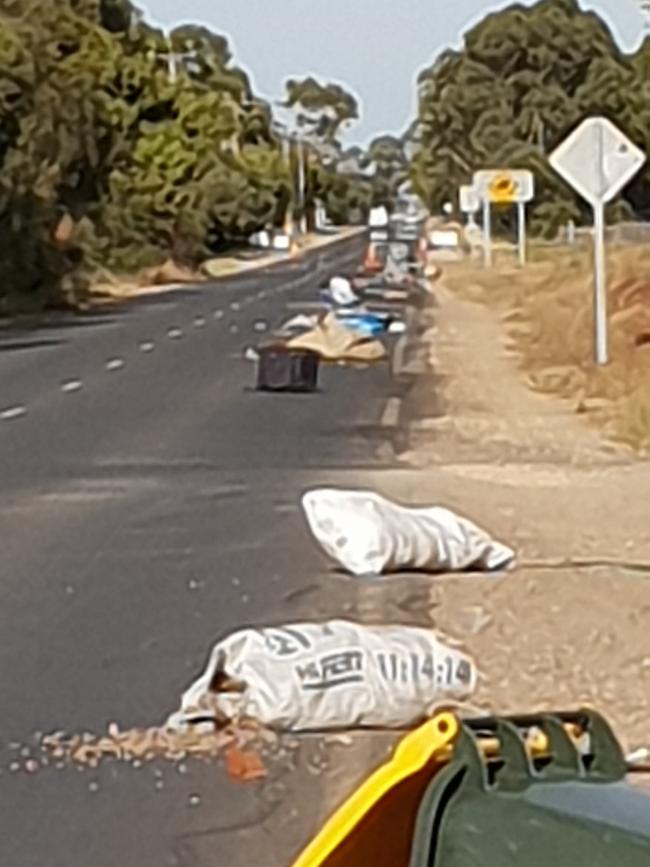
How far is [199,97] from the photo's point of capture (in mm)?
114688

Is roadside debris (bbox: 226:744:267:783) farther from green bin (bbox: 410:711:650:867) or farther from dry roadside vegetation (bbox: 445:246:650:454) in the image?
dry roadside vegetation (bbox: 445:246:650:454)

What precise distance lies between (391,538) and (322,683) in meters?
4.00

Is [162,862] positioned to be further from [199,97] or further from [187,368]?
[199,97]

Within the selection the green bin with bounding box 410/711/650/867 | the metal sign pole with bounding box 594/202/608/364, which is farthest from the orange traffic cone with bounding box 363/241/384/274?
the green bin with bounding box 410/711/650/867

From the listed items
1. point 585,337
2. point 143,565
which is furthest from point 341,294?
point 143,565

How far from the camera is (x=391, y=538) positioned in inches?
523

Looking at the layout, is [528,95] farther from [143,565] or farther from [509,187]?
[143,565]

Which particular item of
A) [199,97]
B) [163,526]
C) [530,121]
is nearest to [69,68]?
[530,121]

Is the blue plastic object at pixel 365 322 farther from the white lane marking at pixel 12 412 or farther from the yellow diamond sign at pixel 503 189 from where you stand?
the yellow diamond sign at pixel 503 189

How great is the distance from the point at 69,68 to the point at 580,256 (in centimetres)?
1547

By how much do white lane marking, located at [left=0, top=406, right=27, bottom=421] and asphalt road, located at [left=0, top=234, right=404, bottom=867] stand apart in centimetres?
13

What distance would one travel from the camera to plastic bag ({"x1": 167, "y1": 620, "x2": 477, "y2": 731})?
932cm

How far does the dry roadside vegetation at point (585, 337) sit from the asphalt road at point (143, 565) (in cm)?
228

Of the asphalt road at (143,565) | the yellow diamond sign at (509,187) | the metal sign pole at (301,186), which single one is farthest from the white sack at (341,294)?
the metal sign pole at (301,186)
